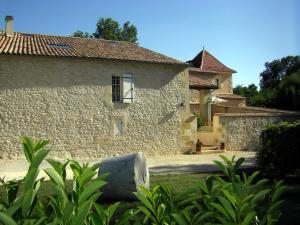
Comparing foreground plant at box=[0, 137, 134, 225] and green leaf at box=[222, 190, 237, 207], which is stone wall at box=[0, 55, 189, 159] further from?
green leaf at box=[222, 190, 237, 207]

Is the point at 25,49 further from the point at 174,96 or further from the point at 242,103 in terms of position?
the point at 242,103

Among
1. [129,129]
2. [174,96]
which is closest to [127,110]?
[129,129]

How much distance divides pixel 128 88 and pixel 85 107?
2384mm

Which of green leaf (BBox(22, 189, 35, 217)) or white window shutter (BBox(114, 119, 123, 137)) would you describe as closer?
green leaf (BBox(22, 189, 35, 217))

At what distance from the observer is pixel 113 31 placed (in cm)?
4797

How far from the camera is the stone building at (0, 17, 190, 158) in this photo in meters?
15.8

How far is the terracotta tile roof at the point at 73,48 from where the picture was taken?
16.3 metres

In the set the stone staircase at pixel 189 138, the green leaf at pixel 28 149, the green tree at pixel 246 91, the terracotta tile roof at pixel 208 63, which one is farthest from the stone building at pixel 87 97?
the green tree at pixel 246 91

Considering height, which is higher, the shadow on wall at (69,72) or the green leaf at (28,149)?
the shadow on wall at (69,72)

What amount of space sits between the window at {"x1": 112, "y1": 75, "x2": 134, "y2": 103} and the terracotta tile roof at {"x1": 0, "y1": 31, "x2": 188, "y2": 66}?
104 cm

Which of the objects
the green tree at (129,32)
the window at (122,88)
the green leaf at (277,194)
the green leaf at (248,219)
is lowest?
the green leaf at (248,219)

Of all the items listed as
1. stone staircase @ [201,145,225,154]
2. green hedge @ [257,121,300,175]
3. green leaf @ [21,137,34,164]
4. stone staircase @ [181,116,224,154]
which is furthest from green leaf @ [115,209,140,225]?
stone staircase @ [201,145,225,154]

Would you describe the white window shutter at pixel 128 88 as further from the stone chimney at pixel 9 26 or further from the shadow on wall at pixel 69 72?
the stone chimney at pixel 9 26

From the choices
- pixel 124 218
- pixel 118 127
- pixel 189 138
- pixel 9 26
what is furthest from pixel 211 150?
pixel 124 218
